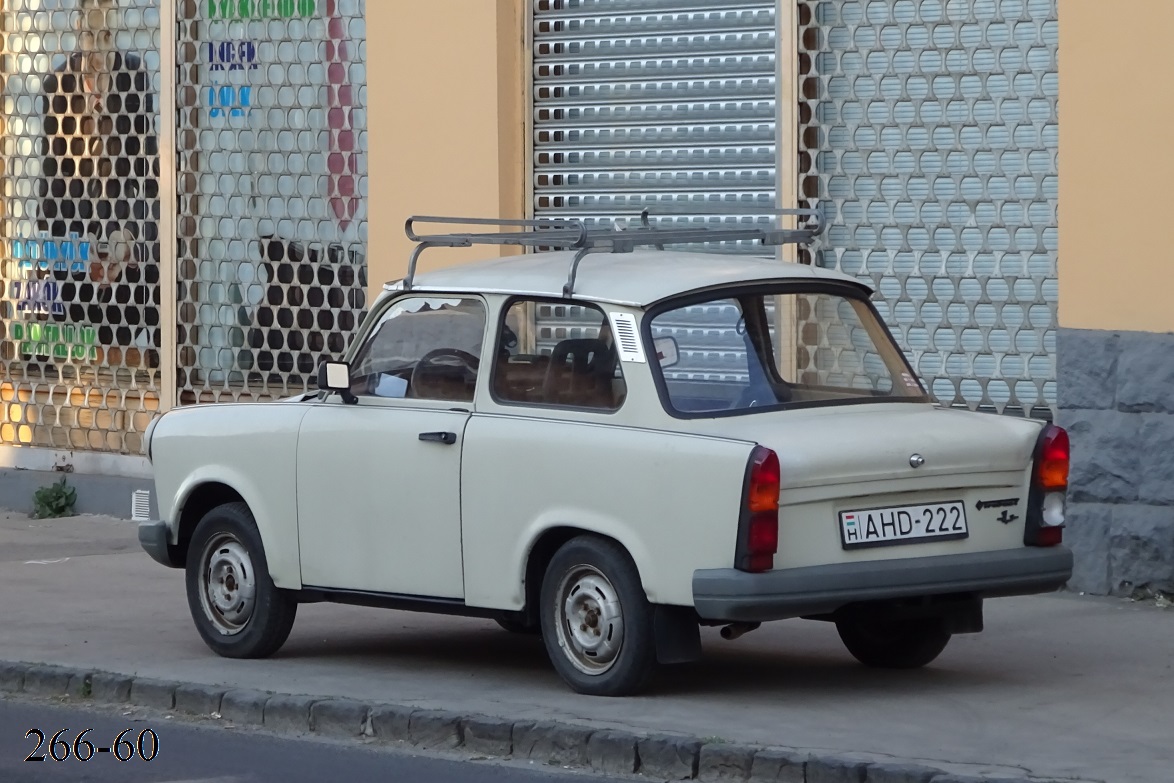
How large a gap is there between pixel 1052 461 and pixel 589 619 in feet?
6.02

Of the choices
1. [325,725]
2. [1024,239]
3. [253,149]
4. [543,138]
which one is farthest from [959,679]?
[253,149]

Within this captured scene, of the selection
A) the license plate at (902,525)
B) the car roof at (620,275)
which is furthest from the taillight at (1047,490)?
the car roof at (620,275)

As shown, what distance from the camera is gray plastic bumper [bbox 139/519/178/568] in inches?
373

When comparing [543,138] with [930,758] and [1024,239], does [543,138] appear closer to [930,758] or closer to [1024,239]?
[1024,239]

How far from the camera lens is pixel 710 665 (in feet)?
29.6

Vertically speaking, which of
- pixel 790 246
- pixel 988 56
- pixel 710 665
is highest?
pixel 988 56

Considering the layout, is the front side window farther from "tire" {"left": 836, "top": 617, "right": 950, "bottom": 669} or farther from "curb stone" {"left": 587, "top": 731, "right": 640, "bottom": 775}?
"tire" {"left": 836, "top": 617, "right": 950, "bottom": 669}

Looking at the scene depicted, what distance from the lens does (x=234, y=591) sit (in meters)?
9.27

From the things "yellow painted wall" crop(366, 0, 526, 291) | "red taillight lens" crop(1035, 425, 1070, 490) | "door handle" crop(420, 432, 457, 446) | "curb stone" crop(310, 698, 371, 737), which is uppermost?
"yellow painted wall" crop(366, 0, 526, 291)

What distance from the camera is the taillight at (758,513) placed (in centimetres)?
739

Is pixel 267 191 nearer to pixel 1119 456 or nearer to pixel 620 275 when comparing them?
pixel 1119 456

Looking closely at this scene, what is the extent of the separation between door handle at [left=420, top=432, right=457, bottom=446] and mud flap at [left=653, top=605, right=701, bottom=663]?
43.8 inches

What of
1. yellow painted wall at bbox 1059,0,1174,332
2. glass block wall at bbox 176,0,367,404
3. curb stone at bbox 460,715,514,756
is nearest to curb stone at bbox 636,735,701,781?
curb stone at bbox 460,715,514,756

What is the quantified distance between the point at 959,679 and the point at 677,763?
77.0 inches
